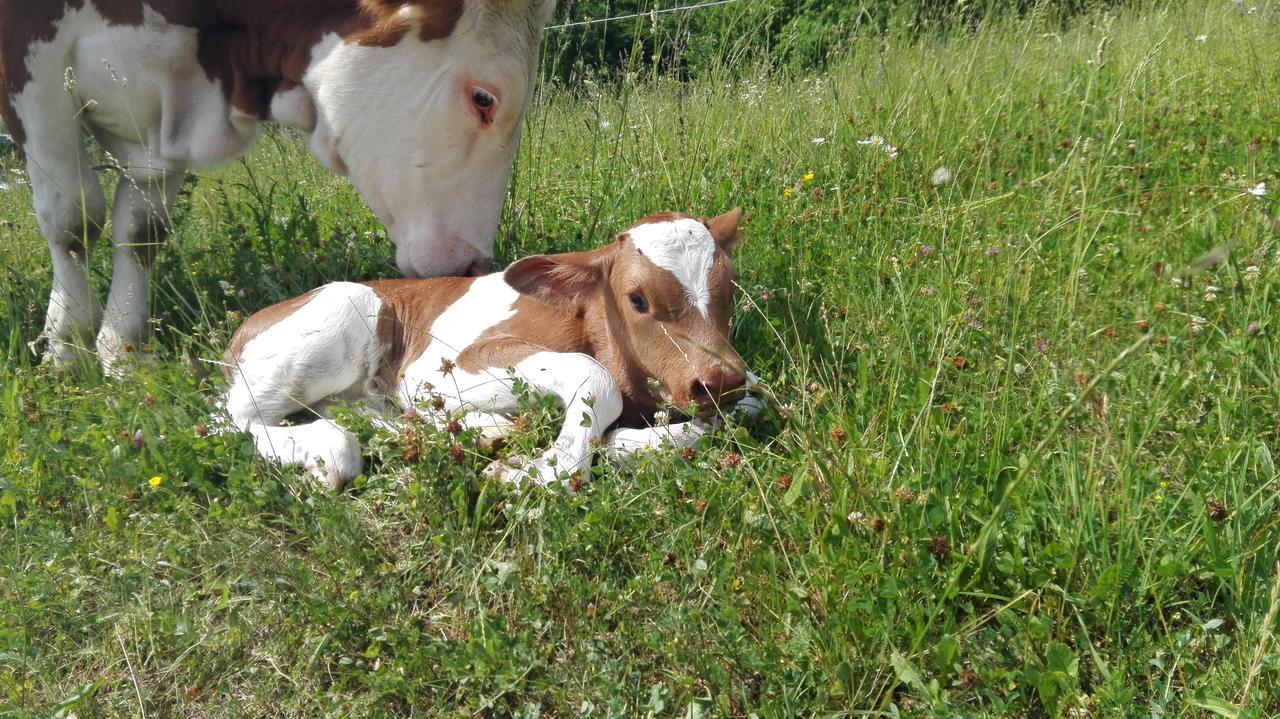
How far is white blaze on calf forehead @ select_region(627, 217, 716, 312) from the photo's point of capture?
311 centimetres

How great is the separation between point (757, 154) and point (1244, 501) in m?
3.87

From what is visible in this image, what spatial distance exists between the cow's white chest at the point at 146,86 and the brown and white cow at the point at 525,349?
1166mm

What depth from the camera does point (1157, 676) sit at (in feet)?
6.57

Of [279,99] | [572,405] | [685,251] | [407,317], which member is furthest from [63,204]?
[685,251]

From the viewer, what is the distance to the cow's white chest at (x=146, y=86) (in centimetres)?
409

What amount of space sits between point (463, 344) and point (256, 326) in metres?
0.72

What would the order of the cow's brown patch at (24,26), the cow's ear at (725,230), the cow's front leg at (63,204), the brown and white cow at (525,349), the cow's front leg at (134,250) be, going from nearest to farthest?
the brown and white cow at (525,349), the cow's ear at (725,230), the cow's brown patch at (24,26), the cow's front leg at (63,204), the cow's front leg at (134,250)

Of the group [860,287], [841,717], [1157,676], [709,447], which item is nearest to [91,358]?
[709,447]

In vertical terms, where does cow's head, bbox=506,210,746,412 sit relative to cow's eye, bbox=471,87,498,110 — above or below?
below

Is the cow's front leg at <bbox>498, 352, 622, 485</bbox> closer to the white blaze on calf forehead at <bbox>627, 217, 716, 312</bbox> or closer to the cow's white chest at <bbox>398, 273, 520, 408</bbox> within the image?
the cow's white chest at <bbox>398, 273, 520, 408</bbox>

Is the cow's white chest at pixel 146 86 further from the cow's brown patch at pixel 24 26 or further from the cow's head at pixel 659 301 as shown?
the cow's head at pixel 659 301

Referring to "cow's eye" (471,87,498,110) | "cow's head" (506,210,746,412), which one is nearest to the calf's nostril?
"cow's head" (506,210,746,412)

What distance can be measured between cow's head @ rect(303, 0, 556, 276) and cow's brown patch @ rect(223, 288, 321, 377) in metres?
0.69

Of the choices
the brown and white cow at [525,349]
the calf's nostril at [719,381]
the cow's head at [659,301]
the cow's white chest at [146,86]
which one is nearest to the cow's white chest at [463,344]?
the brown and white cow at [525,349]
